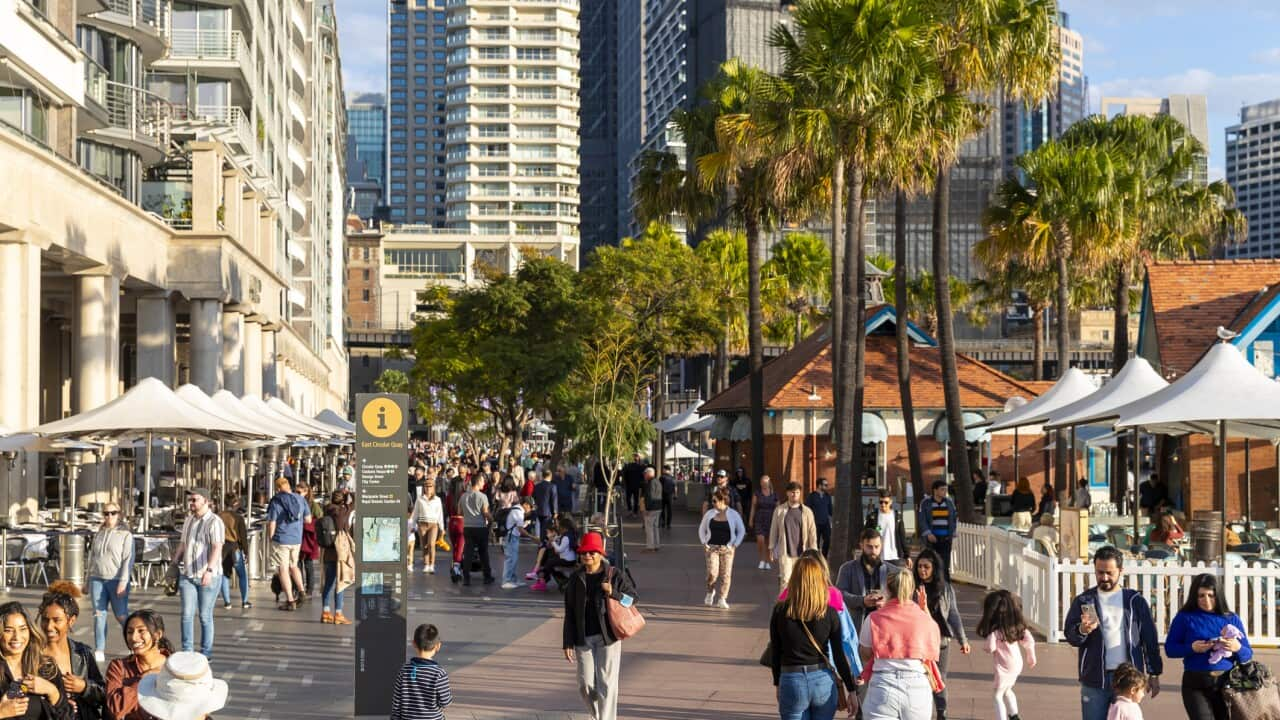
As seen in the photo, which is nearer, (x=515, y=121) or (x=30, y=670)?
(x=30, y=670)

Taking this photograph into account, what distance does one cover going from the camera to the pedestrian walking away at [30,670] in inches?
285

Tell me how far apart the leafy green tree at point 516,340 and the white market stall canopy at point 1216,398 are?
126ft

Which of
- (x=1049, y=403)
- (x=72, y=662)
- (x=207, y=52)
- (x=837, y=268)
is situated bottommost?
(x=72, y=662)

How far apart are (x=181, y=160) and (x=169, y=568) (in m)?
27.1

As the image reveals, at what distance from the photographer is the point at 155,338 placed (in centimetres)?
3794

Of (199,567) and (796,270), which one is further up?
(796,270)

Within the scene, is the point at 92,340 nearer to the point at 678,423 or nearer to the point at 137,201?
the point at 137,201

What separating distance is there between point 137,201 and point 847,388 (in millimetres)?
23663

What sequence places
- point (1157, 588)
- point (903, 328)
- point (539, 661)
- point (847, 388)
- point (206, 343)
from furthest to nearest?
point (206, 343) < point (903, 328) < point (847, 388) < point (1157, 588) < point (539, 661)

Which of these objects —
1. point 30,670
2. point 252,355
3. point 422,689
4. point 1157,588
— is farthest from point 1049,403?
point 252,355

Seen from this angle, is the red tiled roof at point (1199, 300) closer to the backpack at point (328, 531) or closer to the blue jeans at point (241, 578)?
the backpack at point (328, 531)

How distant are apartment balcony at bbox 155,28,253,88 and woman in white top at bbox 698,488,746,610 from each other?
3427 centimetres

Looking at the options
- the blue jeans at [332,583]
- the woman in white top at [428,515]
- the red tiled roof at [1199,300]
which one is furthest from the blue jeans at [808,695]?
the red tiled roof at [1199,300]

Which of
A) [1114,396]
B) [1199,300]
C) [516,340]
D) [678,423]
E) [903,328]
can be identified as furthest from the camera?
[516,340]
